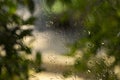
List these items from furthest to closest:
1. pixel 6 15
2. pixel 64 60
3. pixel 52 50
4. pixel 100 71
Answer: pixel 52 50
pixel 64 60
pixel 100 71
pixel 6 15

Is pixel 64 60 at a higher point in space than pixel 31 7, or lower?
higher

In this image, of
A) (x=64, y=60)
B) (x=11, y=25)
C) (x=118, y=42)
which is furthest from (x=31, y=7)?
(x=64, y=60)

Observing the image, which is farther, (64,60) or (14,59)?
(64,60)

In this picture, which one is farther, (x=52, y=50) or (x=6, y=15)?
(x=52, y=50)

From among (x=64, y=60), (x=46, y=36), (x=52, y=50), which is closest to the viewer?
(x=64, y=60)

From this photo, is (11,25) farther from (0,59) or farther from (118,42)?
(118,42)

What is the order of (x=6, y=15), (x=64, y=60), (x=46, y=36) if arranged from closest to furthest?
(x=6, y=15) < (x=64, y=60) < (x=46, y=36)

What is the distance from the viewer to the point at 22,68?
1.20 metres

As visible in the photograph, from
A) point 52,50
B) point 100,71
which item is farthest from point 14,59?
point 52,50

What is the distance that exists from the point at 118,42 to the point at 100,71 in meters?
1.95

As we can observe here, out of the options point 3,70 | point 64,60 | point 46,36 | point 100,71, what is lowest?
point 3,70

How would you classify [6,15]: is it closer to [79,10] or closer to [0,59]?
[0,59]

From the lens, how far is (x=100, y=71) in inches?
129

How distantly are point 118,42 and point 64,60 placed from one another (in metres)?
3.03
